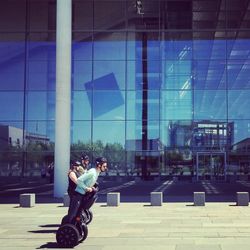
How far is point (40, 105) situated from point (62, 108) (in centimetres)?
1342

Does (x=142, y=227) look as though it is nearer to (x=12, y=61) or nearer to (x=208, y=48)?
(x=208, y=48)

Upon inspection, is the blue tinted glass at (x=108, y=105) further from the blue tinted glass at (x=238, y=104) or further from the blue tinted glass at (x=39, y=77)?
the blue tinted glass at (x=238, y=104)

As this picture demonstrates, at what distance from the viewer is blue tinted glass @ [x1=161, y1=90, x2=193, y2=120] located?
36562 millimetres

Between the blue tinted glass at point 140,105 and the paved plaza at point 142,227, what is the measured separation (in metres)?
18.4

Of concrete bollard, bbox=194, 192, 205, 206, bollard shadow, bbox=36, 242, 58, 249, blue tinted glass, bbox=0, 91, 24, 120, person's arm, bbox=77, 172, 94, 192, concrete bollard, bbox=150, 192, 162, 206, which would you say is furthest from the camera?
blue tinted glass, bbox=0, 91, 24, 120

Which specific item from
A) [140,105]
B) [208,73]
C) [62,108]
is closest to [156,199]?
[62,108]

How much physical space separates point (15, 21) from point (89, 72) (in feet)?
20.8

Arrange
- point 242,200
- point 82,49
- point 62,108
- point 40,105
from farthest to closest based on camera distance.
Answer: point 82,49
point 40,105
point 62,108
point 242,200

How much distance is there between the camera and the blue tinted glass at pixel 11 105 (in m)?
36.3

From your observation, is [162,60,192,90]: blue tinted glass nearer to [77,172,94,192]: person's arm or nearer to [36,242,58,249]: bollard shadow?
[36,242,58,249]: bollard shadow

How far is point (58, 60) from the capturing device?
2372 centimetres

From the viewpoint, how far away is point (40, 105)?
36.4 metres

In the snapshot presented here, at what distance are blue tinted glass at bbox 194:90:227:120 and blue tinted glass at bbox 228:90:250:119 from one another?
42 centimetres

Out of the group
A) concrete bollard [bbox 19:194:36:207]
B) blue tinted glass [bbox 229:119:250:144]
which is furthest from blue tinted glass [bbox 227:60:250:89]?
concrete bollard [bbox 19:194:36:207]
